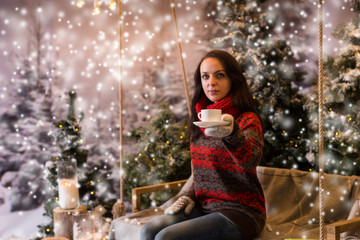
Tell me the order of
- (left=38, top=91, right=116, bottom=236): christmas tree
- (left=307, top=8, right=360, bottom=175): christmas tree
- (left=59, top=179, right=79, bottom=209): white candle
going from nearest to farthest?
(left=307, top=8, right=360, bottom=175): christmas tree → (left=59, top=179, right=79, bottom=209): white candle → (left=38, top=91, right=116, bottom=236): christmas tree

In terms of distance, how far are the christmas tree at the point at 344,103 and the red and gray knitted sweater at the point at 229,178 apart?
824 mm

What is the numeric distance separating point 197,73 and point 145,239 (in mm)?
876

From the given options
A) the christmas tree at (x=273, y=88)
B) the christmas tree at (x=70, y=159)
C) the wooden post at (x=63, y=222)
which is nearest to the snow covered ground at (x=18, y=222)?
the christmas tree at (x=70, y=159)

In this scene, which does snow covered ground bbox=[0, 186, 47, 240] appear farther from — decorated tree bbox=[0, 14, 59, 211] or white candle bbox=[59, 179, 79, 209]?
white candle bbox=[59, 179, 79, 209]

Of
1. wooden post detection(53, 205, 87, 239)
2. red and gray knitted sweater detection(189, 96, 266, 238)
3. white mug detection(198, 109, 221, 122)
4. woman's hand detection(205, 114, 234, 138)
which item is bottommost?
wooden post detection(53, 205, 87, 239)

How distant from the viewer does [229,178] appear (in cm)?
171

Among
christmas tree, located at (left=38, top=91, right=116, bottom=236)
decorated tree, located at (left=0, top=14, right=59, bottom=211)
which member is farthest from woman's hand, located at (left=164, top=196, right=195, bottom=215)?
decorated tree, located at (left=0, top=14, right=59, bottom=211)

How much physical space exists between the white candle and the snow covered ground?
0.69 meters

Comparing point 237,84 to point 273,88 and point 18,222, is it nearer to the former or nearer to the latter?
point 273,88

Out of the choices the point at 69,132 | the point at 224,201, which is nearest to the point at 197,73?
the point at 224,201

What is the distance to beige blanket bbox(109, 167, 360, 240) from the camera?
2.02 m

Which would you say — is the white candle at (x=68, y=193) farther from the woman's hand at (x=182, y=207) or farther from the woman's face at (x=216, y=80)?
the woman's face at (x=216, y=80)

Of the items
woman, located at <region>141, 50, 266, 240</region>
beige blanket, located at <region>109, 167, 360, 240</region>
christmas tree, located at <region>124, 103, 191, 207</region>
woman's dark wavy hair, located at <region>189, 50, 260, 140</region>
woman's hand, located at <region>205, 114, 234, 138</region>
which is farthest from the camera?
christmas tree, located at <region>124, 103, 191, 207</region>

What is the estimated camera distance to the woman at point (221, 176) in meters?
1.52
